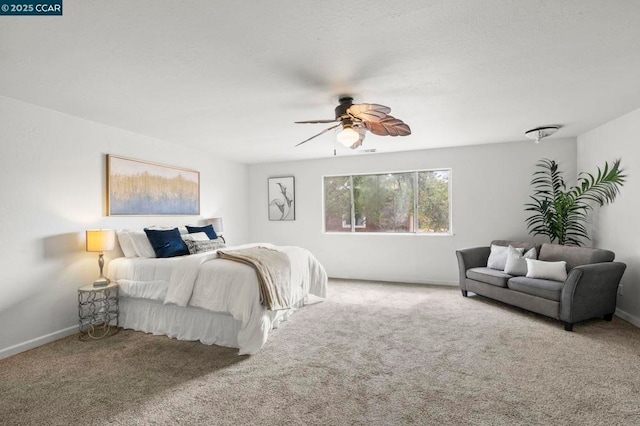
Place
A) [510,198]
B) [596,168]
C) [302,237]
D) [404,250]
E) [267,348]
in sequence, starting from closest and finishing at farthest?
[267,348], [596,168], [510,198], [404,250], [302,237]

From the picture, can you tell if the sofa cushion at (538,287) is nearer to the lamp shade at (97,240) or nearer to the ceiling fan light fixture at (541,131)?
the ceiling fan light fixture at (541,131)

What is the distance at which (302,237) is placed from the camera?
251 inches

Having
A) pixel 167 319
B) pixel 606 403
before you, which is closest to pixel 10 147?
pixel 167 319

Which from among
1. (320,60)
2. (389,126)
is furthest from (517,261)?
(320,60)

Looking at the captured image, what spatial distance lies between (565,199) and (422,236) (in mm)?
2118

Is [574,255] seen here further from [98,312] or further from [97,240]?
[98,312]

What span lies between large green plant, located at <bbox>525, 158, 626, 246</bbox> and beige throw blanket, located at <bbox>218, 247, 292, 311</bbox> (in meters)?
3.93

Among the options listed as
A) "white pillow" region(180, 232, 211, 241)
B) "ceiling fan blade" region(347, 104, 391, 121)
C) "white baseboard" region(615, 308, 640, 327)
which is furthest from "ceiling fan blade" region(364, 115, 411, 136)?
"white baseboard" region(615, 308, 640, 327)

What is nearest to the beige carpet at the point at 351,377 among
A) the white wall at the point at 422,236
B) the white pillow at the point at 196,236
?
the white pillow at the point at 196,236

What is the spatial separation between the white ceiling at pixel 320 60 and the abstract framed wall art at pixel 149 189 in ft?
2.02

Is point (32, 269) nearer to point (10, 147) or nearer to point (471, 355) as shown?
point (10, 147)

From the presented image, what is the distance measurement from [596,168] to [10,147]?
22.8 ft

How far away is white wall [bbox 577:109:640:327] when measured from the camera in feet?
11.4

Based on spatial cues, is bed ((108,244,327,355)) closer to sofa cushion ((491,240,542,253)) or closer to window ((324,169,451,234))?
window ((324,169,451,234))
